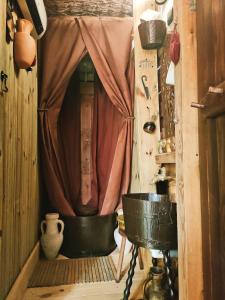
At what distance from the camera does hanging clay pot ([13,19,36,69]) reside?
1496 millimetres

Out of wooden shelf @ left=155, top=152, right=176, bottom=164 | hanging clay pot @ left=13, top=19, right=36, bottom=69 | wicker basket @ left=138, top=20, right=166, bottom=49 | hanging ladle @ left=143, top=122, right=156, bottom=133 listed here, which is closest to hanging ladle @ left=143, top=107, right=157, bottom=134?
hanging ladle @ left=143, top=122, right=156, bottom=133

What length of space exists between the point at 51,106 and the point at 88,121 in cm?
50

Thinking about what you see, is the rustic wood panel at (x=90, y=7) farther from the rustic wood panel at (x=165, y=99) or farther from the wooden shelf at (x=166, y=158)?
the wooden shelf at (x=166, y=158)

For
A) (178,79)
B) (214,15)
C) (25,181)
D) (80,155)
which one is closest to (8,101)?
(25,181)

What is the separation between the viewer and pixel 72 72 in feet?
8.32

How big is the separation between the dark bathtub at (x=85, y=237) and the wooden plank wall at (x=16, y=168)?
1.22 ft

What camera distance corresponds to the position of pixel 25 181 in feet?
5.90

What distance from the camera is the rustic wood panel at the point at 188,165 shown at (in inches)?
38.7

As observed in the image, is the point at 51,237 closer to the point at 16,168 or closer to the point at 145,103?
the point at 16,168

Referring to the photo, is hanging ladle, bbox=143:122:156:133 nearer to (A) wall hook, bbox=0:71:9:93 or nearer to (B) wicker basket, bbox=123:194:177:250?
(B) wicker basket, bbox=123:194:177:250

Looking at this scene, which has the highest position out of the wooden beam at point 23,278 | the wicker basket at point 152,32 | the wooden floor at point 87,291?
the wicker basket at point 152,32

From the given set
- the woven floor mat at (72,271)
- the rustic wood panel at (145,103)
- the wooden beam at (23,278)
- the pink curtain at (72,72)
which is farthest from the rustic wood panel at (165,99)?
the wooden beam at (23,278)

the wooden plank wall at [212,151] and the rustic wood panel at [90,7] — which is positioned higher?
the rustic wood panel at [90,7]

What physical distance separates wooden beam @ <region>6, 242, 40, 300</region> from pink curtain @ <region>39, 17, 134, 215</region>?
0.49 metres
